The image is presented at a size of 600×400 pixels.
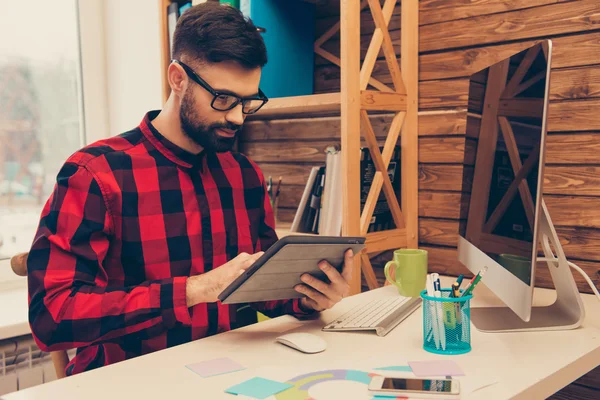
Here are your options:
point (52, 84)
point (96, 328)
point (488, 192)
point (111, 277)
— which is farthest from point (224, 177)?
point (52, 84)

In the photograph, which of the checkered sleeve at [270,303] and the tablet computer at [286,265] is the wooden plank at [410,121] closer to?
the checkered sleeve at [270,303]

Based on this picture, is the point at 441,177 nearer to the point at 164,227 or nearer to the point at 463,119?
the point at 463,119

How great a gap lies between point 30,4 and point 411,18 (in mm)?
1582

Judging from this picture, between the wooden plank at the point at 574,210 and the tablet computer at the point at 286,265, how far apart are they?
73 centimetres

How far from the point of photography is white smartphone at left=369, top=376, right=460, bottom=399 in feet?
2.69

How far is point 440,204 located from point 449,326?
2.62 feet

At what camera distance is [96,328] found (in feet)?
3.54

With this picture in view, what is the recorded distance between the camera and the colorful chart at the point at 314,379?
33.0 inches

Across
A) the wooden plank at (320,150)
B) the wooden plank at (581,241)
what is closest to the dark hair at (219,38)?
the wooden plank at (320,150)

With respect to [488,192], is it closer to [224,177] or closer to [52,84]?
[224,177]

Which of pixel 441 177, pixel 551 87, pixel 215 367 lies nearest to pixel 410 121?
pixel 441 177

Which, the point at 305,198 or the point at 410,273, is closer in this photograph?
the point at 410,273

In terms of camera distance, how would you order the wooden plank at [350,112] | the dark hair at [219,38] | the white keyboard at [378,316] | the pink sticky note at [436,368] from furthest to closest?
the wooden plank at [350,112], the dark hair at [219,38], the white keyboard at [378,316], the pink sticky note at [436,368]

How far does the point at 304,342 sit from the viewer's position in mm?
1036
